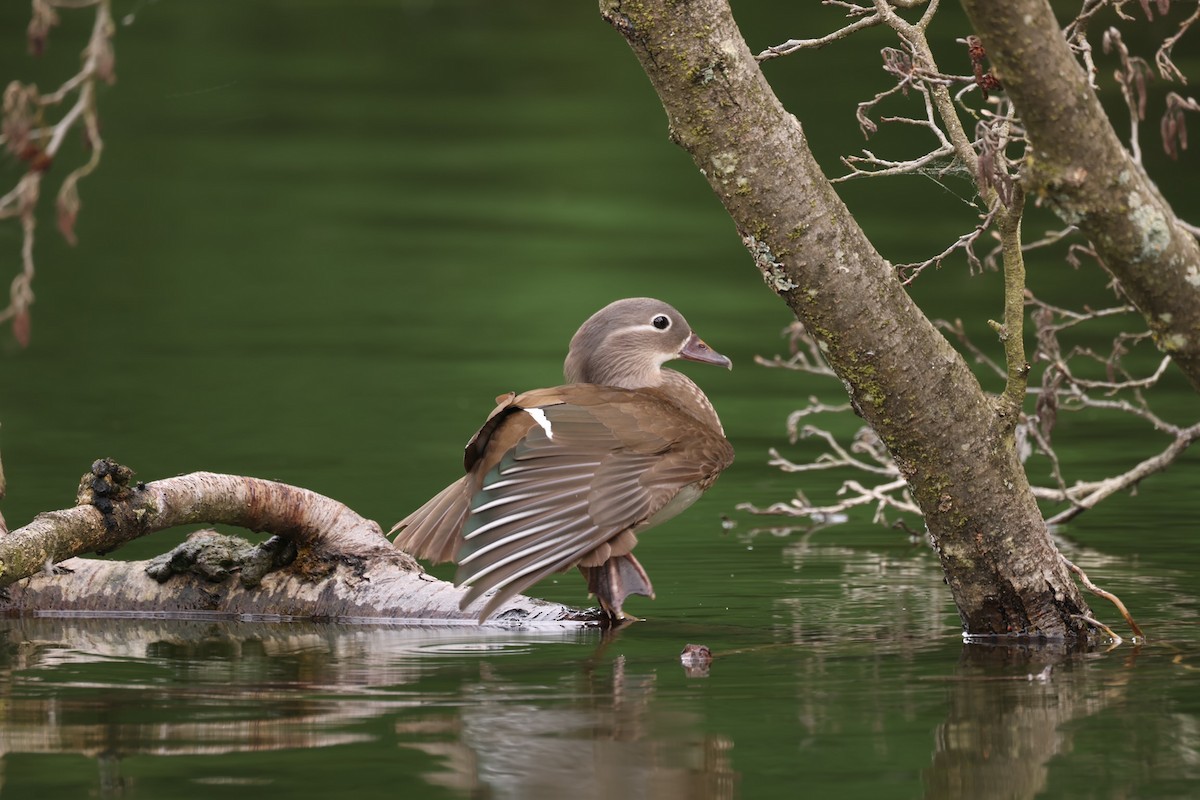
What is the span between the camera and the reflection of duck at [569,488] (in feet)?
18.3

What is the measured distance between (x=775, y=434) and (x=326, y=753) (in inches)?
245

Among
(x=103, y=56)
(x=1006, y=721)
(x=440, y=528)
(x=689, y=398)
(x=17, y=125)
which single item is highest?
(x=103, y=56)

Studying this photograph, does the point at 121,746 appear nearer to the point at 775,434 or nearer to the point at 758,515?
the point at 758,515

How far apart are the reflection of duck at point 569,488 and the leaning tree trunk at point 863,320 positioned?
34.9 inches

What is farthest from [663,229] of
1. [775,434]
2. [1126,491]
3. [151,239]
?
[1126,491]

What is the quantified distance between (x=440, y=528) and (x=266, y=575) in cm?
61

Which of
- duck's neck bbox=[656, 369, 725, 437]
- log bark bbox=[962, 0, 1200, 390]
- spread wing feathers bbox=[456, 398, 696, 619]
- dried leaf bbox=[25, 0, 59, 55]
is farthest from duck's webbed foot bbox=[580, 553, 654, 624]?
dried leaf bbox=[25, 0, 59, 55]

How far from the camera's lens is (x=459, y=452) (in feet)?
31.3

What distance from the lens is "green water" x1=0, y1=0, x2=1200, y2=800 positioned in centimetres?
431

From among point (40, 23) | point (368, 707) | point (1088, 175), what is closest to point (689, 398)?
point (368, 707)

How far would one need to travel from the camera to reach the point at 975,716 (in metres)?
4.68

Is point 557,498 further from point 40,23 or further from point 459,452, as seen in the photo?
point 459,452

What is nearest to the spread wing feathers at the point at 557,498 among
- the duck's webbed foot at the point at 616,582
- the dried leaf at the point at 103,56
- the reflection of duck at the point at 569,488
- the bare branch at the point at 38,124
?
the reflection of duck at the point at 569,488

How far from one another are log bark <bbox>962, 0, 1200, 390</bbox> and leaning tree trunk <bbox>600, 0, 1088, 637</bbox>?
0.75m
